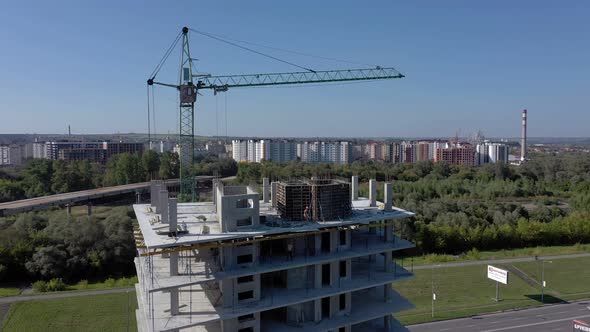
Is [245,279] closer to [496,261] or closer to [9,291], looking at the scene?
[9,291]

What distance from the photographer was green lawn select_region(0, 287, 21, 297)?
46.6 meters

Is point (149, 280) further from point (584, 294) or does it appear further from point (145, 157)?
point (145, 157)

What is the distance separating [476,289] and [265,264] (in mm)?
36757

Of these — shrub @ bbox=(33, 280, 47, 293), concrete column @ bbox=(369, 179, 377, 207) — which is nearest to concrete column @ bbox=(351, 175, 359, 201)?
concrete column @ bbox=(369, 179, 377, 207)

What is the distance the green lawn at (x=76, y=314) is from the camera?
38.2 meters

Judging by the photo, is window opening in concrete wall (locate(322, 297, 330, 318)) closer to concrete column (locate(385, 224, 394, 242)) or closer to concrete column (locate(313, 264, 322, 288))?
concrete column (locate(313, 264, 322, 288))

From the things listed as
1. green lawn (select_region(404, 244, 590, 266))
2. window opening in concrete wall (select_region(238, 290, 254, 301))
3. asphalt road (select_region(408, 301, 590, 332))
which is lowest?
asphalt road (select_region(408, 301, 590, 332))

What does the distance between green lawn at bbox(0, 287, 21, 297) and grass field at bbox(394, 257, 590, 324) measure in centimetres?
4014

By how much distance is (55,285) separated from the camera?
159ft

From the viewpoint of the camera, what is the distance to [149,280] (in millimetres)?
18297

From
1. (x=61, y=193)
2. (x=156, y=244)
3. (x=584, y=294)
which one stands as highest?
(x=156, y=244)

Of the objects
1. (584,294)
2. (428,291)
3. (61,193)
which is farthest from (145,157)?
(584,294)

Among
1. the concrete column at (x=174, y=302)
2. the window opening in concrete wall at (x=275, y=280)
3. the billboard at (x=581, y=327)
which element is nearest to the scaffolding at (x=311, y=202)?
the window opening in concrete wall at (x=275, y=280)

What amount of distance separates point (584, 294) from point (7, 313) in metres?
58.7
